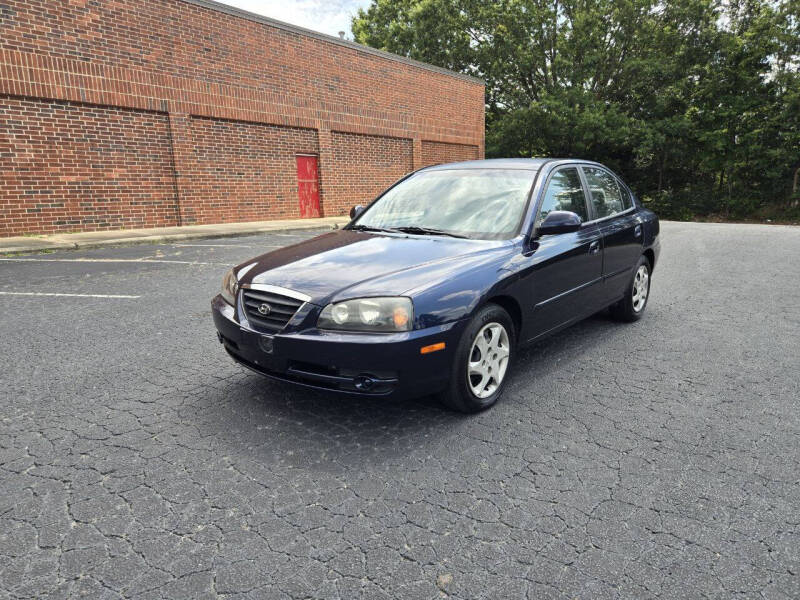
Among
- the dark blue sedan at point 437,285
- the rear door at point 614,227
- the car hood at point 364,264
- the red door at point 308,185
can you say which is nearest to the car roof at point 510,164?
the dark blue sedan at point 437,285

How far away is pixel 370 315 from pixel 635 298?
356cm

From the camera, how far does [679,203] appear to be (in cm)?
2900

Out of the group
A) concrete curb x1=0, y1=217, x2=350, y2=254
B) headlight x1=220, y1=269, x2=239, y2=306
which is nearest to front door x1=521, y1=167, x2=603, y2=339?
headlight x1=220, y1=269, x2=239, y2=306

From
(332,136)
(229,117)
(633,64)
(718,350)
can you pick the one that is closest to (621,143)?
(633,64)

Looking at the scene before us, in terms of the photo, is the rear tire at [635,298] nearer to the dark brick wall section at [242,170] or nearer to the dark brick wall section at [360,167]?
the dark brick wall section at [242,170]

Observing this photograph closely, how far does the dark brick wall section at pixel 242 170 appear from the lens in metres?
14.8

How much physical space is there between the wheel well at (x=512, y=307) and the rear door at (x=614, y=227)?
146 centimetres

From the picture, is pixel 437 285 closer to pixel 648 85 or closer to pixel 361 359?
pixel 361 359

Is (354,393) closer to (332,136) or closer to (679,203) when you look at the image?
(332,136)

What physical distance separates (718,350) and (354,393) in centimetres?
331

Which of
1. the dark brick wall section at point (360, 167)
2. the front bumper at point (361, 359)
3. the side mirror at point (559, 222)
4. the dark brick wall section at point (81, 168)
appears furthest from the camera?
the dark brick wall section at point (360, 167)

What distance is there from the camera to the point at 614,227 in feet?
16.3

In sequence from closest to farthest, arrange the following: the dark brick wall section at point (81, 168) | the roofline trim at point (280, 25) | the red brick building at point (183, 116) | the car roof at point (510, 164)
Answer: the car roof at point (510, 164)
the dark brick wall section at point (81, 168)
the red brick building at point (183, 116)
the roofline trim at point (280, 25)

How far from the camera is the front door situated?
3873mm
